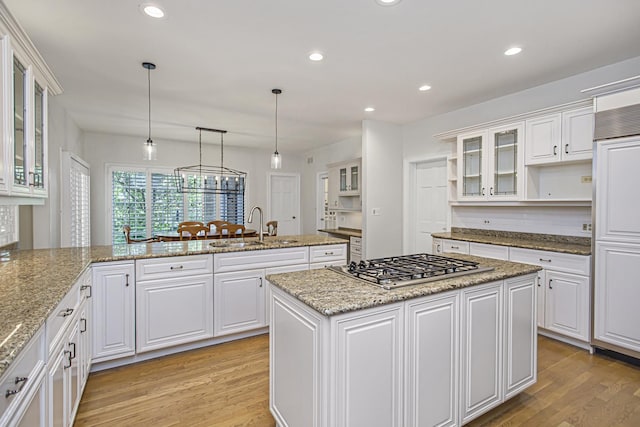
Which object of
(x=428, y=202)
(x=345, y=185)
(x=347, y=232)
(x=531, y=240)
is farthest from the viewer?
(x=345, y=185)

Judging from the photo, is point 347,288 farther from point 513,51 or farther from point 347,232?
point 347,232

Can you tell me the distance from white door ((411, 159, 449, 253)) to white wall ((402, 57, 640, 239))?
21 cm

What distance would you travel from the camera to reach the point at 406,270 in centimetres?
183

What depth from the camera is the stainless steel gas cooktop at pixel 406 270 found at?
5.36ft

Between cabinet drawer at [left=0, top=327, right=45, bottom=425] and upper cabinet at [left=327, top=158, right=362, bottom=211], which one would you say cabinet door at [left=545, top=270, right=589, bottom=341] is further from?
cabinet drawer at [left=0, top=327, right=45, bottom=425]

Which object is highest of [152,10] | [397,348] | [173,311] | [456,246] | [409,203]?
[152,10]

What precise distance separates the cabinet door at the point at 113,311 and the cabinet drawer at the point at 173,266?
82 millimetres

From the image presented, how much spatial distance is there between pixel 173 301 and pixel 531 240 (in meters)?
3.76

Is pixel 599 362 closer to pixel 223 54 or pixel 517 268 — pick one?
pixel 517 268

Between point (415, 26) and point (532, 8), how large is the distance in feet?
2.45

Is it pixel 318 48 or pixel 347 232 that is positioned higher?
pixel 318 48

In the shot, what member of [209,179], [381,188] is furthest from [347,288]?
[209,179]

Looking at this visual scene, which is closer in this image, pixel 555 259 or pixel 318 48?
pixel 318 48

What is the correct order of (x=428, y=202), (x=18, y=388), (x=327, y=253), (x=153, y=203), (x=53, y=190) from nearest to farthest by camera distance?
(x=18, y=388) → (x=327, y=253) → (x=53, y=190) → (x=428, y=202) → (x=153, y=203)
